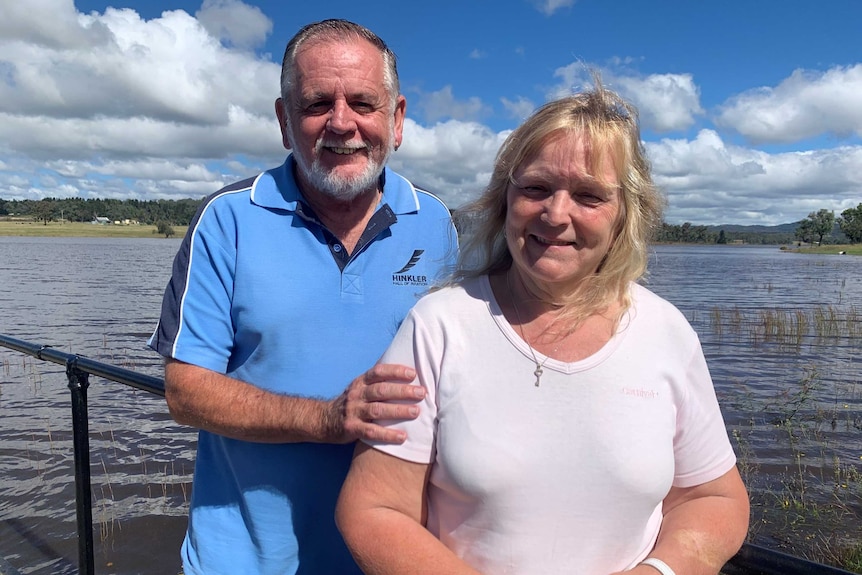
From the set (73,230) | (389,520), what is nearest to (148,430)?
(389,520)

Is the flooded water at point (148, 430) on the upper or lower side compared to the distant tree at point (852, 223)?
lower

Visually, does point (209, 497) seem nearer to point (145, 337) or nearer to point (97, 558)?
point (97, 558)

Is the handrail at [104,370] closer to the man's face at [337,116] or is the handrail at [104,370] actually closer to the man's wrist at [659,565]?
the man's face at [337,116]

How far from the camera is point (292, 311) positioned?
7.55ft

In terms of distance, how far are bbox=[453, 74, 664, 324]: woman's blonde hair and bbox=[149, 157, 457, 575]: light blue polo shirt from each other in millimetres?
226

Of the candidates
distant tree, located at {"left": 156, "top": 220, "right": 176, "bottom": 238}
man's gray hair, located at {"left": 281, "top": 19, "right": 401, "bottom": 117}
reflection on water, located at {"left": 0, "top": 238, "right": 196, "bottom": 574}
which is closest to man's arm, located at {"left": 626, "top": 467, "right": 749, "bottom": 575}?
man's gray hair, located at {"left": 281, "top": 19, "right": 401, "bottom": 117}

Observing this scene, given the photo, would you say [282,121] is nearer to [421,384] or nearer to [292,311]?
[292,311]

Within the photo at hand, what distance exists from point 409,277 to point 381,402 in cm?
83

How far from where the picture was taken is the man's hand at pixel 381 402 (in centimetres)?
173

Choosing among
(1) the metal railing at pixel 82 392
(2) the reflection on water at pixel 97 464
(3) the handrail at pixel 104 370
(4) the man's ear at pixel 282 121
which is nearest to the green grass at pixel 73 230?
(2) the reflection on water at pixel 97 464

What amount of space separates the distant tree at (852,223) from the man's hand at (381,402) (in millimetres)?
132765

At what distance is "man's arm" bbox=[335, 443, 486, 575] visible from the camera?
1692 millimetres

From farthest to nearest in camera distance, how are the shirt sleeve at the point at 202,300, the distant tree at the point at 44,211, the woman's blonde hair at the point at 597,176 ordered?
1. the distant tree at the point at 44,211
2. the shirt sleeve at the point at 202,300
3. the woman's blonde hair at the point at 597,176

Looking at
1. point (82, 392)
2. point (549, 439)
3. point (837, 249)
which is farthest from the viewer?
point (837, 249)
